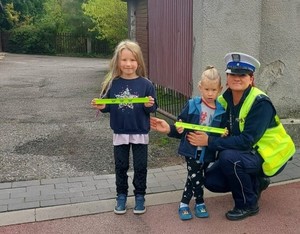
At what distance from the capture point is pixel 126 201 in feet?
13.6

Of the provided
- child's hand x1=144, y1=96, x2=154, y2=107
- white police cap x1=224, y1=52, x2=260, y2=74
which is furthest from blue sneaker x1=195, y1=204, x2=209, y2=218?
white police cap x1=224, y1=52, x2=260, y2=74

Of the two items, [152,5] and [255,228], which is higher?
[152,5]

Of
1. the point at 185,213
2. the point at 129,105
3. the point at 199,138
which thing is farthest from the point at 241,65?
the point at 185,213

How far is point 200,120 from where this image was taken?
3.75 metres

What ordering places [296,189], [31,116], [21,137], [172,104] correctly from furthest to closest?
[31,116] < [172,104] < [21,137] < [296,189]

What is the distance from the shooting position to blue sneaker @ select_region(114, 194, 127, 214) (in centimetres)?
396

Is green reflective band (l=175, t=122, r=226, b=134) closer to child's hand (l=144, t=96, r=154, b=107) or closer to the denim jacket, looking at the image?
the denim jacket

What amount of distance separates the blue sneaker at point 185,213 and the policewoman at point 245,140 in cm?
36

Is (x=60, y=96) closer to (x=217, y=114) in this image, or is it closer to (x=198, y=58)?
(x=198, y=58)

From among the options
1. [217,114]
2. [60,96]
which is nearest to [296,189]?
[217,114]

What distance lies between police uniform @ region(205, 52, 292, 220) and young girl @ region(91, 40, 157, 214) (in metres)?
→ 0.64

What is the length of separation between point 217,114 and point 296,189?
1.49m

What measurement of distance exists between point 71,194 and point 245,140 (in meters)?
1.93

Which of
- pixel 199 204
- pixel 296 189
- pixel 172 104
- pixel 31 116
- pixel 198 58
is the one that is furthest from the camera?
pixel 31 116
